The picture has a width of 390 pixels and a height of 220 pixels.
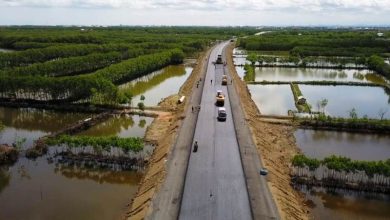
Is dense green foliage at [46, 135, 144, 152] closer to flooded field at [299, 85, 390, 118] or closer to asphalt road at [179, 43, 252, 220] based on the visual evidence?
asphalt road at [179, 43, 252, 220]

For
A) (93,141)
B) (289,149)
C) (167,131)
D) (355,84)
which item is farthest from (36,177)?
(355,84)

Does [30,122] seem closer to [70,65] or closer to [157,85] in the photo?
[157,85]

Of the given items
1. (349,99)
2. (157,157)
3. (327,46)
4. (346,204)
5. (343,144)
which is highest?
(327,46)

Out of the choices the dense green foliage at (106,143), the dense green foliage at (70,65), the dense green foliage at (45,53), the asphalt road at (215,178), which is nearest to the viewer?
the asphalt road at (215,178)

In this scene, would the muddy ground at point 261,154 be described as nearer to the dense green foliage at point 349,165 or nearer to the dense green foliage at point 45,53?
the dense green foliage at point 349,165

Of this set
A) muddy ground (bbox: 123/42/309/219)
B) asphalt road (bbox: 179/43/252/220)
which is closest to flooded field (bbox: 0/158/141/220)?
muddy ground (bbox: 123/42/309/219)

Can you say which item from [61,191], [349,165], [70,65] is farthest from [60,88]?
[349,165]

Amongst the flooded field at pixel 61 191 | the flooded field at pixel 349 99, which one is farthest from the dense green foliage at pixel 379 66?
the flooded field at pixel 61 191
